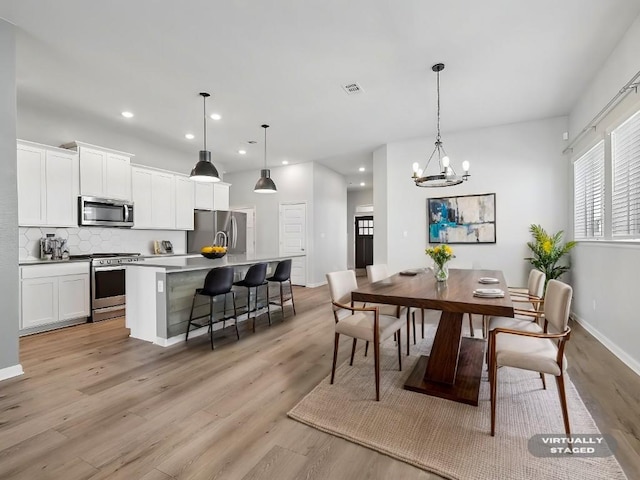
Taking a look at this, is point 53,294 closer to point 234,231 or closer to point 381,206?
point 234,231

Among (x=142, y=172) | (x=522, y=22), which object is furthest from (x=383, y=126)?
(x=142, y=172)

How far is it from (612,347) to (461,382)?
198 cm

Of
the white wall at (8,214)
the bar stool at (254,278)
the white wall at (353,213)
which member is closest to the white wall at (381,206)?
the bar stool at (254,278)

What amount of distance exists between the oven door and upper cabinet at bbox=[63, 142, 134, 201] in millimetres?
1161

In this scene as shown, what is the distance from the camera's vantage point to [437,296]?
2197 millimetres

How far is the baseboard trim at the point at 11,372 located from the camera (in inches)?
101

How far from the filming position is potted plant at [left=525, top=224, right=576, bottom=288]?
4496 millimetres

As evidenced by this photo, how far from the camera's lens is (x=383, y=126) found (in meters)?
5.16

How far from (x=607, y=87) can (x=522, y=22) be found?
56.8 inches

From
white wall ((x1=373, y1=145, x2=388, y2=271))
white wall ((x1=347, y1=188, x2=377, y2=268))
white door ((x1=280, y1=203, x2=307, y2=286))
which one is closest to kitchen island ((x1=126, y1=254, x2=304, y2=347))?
white wall ((x1=373, y1=145, x2=388, y2=271))

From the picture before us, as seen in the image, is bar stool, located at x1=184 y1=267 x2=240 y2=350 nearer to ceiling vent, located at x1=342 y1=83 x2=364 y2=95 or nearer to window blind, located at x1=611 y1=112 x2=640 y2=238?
ceiling vent, located at x1=342 y1=83 x2=364 y2=95

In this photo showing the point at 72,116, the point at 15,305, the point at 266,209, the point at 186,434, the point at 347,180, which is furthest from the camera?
the point at 347,180

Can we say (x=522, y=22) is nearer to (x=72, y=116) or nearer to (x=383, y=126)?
(x=383, y=126)

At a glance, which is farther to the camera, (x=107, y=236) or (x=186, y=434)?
(x=107, y=236)
